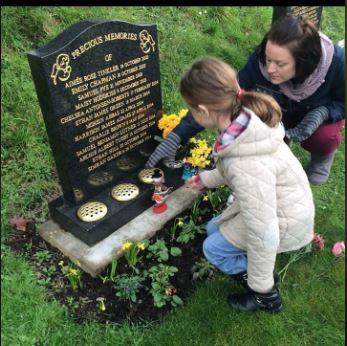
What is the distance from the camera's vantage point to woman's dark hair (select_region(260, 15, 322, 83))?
2.63 metres

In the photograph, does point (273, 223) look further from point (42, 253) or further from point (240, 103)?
point (42, 253)

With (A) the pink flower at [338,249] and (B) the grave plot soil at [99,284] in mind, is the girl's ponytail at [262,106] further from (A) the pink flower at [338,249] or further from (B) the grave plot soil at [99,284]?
(A) the pink flower at [338,249]

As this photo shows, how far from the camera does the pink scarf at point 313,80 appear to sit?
2.85 m

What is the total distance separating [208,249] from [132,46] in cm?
144

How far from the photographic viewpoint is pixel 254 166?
1841mm

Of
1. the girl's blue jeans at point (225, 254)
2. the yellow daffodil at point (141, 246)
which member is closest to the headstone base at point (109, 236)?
the yellow daffodil at point (141, 246)

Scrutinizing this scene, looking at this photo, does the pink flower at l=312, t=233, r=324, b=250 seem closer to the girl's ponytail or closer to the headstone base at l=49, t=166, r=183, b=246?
the headstone base at l=49, t=166, r=183, b=246

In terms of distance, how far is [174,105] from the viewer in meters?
3.96

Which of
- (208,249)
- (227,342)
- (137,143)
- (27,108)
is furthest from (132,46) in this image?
(227,342)

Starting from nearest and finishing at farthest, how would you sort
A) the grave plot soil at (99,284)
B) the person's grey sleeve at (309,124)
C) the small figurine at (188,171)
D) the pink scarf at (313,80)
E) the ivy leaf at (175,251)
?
the grave plot soil at (99,284), the ivy leaf at (175,251), the pink scarf at (313,80), the person's grey sleeve at (309,124), the small figurine at (188,171)

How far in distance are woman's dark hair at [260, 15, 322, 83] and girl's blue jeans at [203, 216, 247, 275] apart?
124 centimetres

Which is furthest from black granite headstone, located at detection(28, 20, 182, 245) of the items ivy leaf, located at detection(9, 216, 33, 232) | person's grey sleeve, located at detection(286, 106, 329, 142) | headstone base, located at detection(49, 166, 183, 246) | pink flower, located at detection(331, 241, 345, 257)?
pink flower, located at detection(331, 241, 345, 257)

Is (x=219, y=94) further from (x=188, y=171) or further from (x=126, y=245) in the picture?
(x=188, y=171)

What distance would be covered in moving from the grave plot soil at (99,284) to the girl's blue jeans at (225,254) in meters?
0.37
